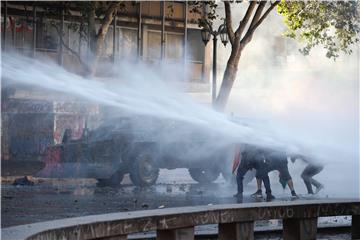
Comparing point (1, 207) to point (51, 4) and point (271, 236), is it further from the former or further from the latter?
point (51, 4)

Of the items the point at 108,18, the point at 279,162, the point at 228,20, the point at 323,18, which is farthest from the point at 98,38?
the point at 279,162

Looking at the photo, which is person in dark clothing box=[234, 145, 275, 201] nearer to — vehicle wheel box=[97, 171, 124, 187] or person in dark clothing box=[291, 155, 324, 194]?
person in dark clothing box=[291, 155, 324, 194]

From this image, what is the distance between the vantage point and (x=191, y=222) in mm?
8422

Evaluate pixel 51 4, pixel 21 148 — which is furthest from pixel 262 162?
pixel 51 4

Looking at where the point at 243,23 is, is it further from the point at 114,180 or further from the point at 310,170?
the point at 310,170

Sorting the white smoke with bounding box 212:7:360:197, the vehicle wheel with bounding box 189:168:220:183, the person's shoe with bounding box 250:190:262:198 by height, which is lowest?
the person's shoe with bounding box 250:190:262:198

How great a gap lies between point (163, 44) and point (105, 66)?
4.08 m

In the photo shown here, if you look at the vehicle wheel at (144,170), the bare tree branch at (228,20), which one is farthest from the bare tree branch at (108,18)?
the vehicle wheel at (144,170)

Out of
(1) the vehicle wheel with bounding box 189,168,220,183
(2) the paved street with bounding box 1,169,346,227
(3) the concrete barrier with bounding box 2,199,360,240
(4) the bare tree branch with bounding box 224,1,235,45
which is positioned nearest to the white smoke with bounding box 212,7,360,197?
(2) the paved street with bounding box 1,169,346,227

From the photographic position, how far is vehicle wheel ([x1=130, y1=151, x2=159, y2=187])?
20.6 meters

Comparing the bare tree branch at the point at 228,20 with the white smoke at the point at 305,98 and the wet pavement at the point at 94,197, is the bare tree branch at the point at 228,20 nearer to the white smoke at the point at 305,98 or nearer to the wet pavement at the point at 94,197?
the white smoke at the point at 305,98

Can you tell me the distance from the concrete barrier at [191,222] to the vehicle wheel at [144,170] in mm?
11130

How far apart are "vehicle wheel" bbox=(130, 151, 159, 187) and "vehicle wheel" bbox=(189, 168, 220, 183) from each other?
1.21 metres

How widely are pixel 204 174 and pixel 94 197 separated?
500cm
